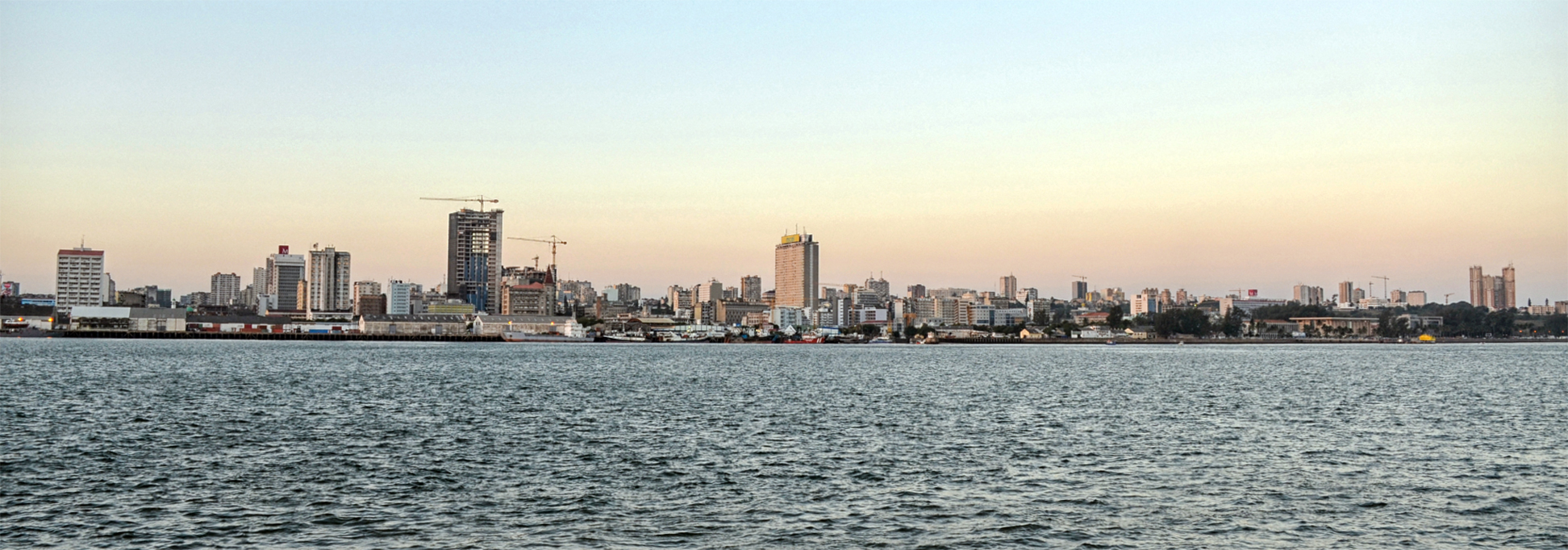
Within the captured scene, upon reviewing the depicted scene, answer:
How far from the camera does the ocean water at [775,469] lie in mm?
22141

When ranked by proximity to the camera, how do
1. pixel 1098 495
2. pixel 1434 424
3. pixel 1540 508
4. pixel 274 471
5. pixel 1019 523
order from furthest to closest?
pixel 1434 424, pixel 274 471, pixel 1098 495, pixel 1540 508, pixel 1019 523

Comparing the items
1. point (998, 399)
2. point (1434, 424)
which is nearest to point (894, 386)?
point (998, 399)

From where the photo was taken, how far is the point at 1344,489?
27.3 m

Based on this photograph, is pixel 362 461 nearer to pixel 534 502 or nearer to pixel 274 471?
pixel 274 471

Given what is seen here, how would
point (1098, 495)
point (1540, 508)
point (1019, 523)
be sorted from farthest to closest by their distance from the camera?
point (1098, 495) < point (1540, 508) < point (1019, 523)

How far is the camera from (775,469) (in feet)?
102

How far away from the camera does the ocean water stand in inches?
872

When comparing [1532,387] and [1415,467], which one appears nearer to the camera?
[1415,467]

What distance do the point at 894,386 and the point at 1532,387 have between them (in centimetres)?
4088

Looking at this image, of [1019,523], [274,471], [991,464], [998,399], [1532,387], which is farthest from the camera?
[1532,387]

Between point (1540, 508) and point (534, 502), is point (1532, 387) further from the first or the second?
point (534, 502)

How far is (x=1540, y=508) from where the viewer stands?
24844 mm

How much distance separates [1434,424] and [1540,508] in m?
21.4

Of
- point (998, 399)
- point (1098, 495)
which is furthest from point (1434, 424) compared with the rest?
point (1098, 495)
